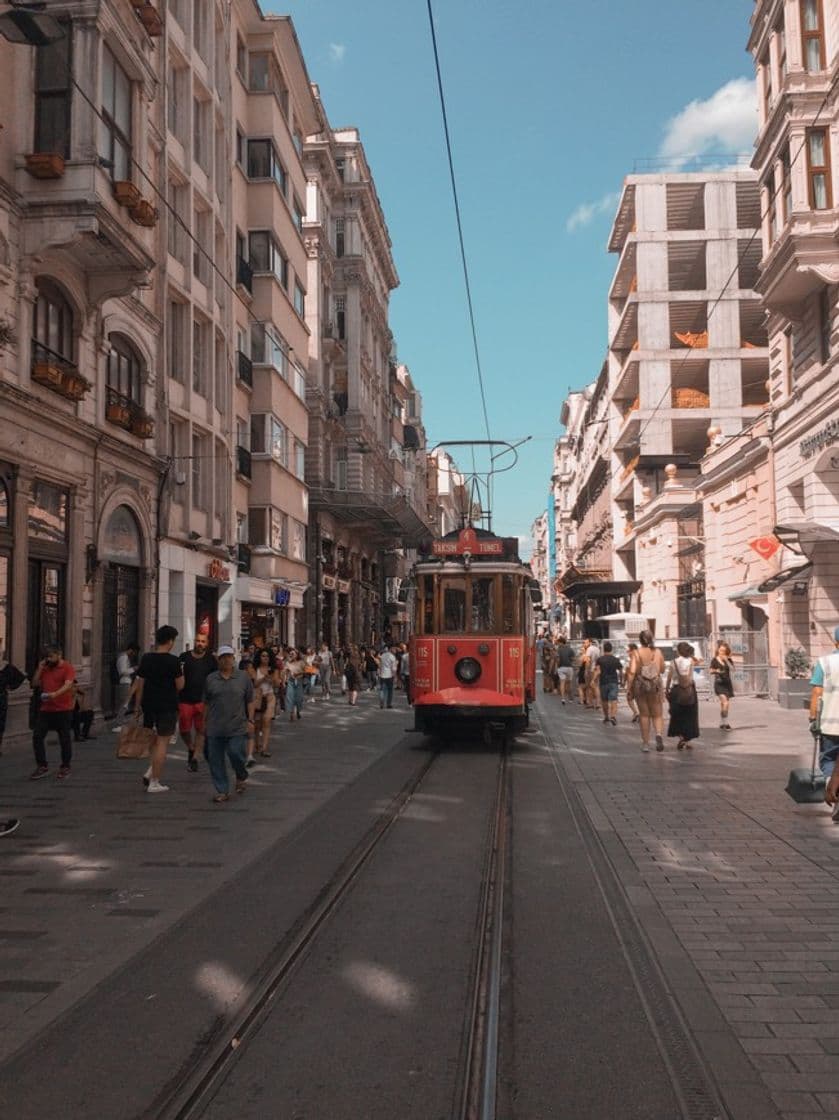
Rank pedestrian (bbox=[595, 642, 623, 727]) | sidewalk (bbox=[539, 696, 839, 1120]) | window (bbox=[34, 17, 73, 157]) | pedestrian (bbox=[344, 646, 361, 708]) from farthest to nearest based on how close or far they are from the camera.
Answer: pedestrian (bbox=[344, 646, 361, 708])
pedestrian (bbox=[595, 642, 623, 727])
window (bbox=[34, 17, 73, 157])
sidewalk (bbox=[539, 696, 839, 1120])

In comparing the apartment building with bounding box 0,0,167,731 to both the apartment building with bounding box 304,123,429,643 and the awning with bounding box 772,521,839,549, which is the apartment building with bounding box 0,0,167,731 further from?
the apartment building with bounding box 304,123,429,643

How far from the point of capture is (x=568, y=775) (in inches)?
495


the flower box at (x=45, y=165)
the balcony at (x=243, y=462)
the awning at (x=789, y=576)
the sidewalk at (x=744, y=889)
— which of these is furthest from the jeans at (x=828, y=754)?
the balcony at (x=243, y=462)

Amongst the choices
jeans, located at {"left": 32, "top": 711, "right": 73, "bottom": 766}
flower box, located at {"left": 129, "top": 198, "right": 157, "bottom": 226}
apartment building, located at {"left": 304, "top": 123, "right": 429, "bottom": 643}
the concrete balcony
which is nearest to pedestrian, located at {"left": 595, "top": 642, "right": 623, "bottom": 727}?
jeans, located at {"left": 32, "top": 711, "right": 73, "bottom": 766}

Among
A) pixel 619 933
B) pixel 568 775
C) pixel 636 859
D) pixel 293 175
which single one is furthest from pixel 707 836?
pixel 293 175

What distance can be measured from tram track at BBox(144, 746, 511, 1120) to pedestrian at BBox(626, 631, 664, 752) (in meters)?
7.42

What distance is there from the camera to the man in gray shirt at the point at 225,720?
1018 cm

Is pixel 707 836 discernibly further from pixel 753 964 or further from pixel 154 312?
pixel 154 312

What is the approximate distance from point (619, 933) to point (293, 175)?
32857 mm

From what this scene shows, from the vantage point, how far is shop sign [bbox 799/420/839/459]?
2198 centimetres

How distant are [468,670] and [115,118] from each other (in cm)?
1210

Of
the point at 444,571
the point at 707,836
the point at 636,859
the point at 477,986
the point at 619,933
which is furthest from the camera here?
the point at 444,571

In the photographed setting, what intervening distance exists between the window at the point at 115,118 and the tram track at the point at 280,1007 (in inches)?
597

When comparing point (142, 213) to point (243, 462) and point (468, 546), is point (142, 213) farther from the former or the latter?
point (243, 462)
